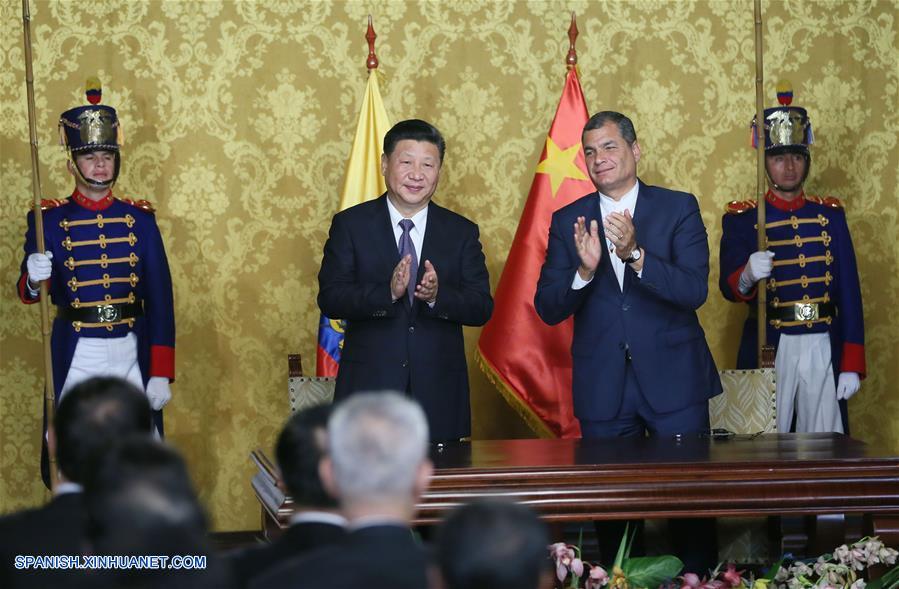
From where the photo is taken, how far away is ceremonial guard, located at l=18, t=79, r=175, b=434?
4863mm

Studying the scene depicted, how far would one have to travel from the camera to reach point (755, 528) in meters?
4.50

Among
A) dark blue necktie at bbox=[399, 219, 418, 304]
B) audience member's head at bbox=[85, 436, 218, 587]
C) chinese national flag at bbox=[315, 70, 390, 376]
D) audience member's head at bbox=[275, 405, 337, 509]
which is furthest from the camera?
chinese national flag at bbox=[315, 70, 390, 376]

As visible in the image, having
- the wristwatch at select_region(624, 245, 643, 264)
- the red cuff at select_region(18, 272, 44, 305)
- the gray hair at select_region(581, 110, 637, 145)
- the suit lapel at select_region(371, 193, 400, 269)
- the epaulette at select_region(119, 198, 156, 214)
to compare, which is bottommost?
the red cuff at select_region(18, 272, 44, 305)

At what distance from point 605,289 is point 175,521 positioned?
2.72 m

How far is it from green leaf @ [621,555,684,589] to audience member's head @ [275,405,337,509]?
122 centimetres

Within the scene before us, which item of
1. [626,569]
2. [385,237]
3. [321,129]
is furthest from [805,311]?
[626,569]

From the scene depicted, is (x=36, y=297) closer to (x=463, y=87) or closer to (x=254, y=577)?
(x=463, y=87)

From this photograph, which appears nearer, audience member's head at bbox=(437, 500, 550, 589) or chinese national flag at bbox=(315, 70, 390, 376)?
audience member's head at bbox=(437, 500, 550, 589)

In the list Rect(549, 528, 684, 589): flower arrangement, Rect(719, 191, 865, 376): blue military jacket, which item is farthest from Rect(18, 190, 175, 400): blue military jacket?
Rect(549, 528, 684, 589): flower arrangement

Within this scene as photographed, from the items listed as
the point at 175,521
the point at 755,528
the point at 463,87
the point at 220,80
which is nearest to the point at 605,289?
the point at 755,528

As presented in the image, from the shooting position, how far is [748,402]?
4621mm

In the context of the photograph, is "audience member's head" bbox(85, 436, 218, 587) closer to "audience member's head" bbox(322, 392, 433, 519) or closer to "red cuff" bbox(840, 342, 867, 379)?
"audience member's head" bbox(322, 392, 433, 519)

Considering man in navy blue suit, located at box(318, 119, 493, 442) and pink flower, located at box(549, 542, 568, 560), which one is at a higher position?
man in navy blue suit, located at box(318, 119, 493, 442)

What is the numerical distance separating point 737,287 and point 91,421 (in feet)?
11.5
